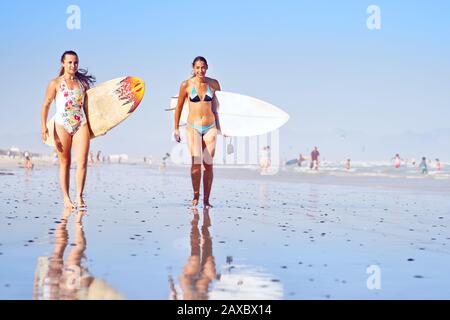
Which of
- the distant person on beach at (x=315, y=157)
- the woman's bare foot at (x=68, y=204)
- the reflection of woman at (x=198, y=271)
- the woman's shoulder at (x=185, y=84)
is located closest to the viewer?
the reflection of woman at (x=198, y=271)

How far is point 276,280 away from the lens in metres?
3.90

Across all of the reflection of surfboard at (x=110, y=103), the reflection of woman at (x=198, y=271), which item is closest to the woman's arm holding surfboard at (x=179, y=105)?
the reflection of surfboard at (x=110, y=103)

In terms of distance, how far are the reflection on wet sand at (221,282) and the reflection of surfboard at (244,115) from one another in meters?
5.05

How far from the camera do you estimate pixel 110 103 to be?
973 cm

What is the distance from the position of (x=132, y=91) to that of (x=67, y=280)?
6.62 m

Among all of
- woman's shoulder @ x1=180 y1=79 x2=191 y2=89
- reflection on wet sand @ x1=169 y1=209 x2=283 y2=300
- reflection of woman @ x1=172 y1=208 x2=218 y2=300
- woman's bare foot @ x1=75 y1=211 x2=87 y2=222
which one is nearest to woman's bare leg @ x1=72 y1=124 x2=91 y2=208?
woman's bare foot @ x1=75 y1=211 x2=87 y2=222

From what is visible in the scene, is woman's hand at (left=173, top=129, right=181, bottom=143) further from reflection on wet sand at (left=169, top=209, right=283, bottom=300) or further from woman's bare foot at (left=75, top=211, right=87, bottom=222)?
reflection on wet sand at (left=169, top=209, right=283, bottom=300)

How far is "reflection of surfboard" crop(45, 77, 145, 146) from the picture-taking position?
9365 millimetres

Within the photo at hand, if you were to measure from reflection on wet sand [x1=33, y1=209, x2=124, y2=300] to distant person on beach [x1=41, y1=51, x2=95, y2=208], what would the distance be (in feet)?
12.2

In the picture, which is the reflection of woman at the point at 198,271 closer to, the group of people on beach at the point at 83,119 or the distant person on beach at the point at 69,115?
the group of people on beach at the point at 83,119

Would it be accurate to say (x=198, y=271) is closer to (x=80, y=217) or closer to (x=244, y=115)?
(x=80, y=217)

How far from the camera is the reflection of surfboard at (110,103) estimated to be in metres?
9.36
